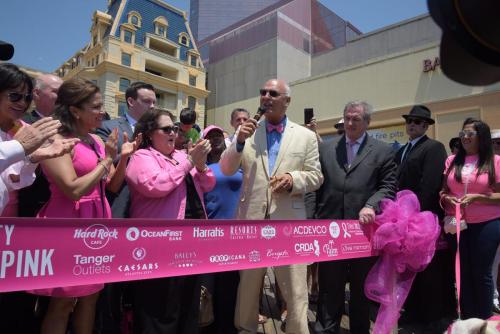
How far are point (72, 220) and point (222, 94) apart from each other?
1180 inches

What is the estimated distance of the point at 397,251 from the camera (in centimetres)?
304

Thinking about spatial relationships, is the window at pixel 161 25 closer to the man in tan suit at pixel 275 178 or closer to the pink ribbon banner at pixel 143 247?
the man in tan suit at pixel 275 178

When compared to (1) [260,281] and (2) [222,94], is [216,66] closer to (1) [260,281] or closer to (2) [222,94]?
(2) [222,94]

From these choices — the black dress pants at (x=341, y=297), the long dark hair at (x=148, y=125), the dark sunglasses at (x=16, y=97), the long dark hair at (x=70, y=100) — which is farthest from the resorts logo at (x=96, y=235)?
the black dress pants at (x=341, y=297)

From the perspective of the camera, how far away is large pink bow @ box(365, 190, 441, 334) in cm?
297

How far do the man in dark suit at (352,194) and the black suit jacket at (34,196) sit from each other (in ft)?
7.50

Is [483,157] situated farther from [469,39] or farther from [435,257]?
[469,39]

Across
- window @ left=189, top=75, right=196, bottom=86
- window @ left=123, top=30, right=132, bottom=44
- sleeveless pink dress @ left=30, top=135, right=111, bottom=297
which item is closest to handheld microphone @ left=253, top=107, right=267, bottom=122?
sleeveless pink dress @ left=30, top=135, right=111, bottom=297

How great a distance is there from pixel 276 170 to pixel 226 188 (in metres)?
0.68

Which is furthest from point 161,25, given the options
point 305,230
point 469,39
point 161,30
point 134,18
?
point 469,39

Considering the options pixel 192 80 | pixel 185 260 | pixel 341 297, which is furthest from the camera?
pixel 192 80

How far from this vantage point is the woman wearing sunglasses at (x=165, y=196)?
2.47 meters

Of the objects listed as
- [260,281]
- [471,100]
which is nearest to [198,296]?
[260,281]

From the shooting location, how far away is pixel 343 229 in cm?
300
